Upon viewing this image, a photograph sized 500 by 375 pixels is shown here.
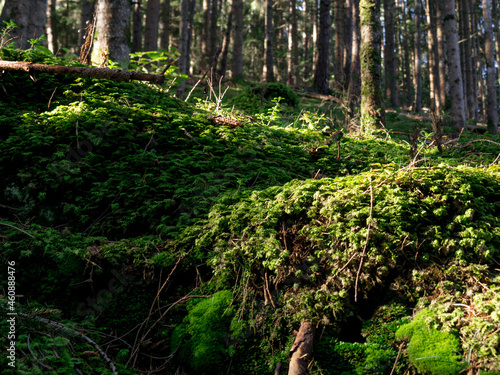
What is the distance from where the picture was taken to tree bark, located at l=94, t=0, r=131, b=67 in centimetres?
647

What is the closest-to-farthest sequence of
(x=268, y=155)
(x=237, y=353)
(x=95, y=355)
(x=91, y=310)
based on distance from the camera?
(x=95, y=355)
(x=237, y=353)
(x=91, y=310)
(x=268, y=155)

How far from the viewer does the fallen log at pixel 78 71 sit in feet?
14.6

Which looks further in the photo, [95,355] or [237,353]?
[237,353]

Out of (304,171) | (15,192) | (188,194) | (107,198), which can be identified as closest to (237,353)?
(188,194)

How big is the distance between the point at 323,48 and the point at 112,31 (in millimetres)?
12151

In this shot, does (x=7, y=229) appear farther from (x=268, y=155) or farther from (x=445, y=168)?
(x=445, y=168)

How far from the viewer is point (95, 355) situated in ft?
7.04

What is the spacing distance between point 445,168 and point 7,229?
3660 millimetres

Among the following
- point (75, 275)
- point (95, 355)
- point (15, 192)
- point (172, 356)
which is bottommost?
point (172, 356)

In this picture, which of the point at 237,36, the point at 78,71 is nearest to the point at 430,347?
the point at 78,71

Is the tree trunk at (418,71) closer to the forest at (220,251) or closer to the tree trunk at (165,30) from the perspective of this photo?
the tree trunk at (165,30)

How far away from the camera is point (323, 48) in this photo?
16.4 meters

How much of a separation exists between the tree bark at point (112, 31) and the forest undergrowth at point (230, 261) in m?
2.96

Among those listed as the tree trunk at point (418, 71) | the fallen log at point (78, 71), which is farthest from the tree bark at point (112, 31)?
the tree trunk at point (418, 71)
